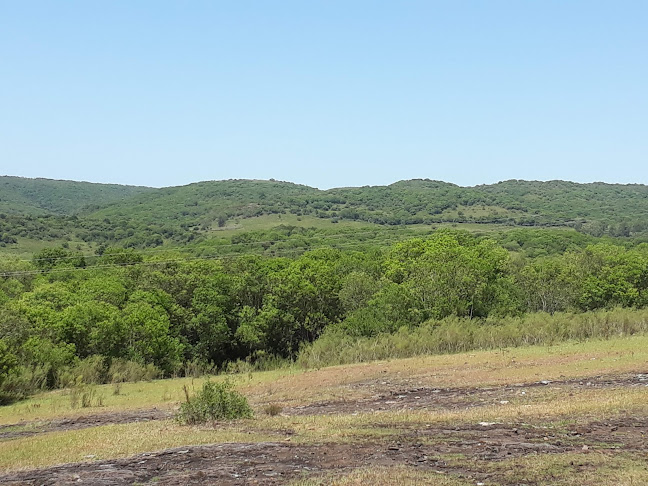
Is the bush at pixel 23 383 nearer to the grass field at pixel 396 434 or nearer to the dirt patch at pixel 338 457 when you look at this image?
the grass field at pixel 396 434

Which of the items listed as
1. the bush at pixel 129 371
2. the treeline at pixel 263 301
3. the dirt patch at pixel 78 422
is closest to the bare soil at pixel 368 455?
the dirt patch at pixel 78 422

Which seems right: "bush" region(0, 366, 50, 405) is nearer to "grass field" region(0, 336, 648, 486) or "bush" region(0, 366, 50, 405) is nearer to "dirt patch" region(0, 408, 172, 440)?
"grass field" region(0, 336, 648, 486)

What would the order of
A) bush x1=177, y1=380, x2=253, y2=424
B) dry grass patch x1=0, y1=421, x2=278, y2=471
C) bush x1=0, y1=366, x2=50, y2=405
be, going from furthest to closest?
bush x1=0, y1=366, x2=50, y2=405
bush x1=177, y1=380, x2=253, y2=424
dry grass patch x1=0, y1=421, x2=278, y2=471

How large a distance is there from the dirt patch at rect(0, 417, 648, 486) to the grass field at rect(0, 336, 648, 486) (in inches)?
1.4

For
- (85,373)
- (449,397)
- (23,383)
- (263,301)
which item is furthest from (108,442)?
(263,301)

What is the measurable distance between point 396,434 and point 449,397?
7475mm

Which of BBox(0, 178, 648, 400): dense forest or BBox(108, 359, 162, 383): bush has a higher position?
BBox(0, 178, 648, 400): dense forest

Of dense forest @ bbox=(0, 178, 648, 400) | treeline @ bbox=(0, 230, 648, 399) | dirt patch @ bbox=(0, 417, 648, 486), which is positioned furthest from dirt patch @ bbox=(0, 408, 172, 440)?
treeline @ bbox=(0, 230, 648, 399)

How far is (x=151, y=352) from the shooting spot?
42969 mm

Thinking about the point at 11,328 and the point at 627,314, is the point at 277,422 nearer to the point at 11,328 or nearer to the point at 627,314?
the point at 11,328

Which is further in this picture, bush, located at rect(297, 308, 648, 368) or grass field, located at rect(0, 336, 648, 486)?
bush, located at rect(297, 308, 648, 368)

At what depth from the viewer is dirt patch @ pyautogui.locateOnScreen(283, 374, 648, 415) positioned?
1939 cm

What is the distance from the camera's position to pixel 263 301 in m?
56.4

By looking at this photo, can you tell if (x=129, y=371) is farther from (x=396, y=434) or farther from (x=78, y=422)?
(x=396, y=434)
